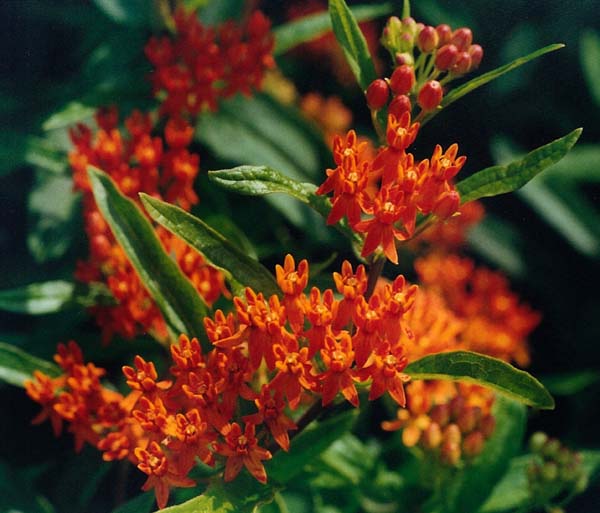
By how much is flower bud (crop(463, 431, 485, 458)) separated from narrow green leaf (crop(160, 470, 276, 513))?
89 cm

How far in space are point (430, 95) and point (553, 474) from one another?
145 centimetres

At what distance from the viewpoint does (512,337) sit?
11.4 ft

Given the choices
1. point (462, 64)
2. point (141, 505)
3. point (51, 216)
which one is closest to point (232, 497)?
point (141, 505)

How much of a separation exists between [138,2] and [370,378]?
229 cm

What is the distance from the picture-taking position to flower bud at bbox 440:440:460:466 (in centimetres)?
271

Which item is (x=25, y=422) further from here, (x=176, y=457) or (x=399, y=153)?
(x=399, y=153)

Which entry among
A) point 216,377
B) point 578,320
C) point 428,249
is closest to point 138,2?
point 428,249

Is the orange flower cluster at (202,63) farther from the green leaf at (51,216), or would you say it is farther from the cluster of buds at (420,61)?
Result: the cluster of buds at (420,61)

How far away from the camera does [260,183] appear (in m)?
1.99

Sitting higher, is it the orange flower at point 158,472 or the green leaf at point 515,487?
the orange flower at point 158,472

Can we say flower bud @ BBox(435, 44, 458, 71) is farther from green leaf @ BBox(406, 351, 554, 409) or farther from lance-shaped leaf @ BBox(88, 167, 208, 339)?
lance-shaped leaf @ BBox(88, 167, 208, 339)

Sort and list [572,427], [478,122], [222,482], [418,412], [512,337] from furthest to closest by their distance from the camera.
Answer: [478,122], [572,427], [512,337], [418,412], [222,482]

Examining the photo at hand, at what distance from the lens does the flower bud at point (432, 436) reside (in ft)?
8.98

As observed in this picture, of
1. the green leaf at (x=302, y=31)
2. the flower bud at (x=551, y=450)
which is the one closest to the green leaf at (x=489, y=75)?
the flower bud at (x=551, y=450)
